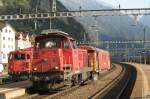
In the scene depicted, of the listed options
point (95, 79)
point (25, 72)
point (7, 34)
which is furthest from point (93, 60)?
point (7, 34)

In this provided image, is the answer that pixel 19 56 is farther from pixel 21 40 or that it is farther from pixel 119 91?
pixel 21 40

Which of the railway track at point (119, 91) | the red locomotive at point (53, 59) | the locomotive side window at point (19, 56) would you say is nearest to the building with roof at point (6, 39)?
the locomotive side window at point (19, 56)

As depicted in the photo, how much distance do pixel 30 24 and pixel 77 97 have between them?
156 meters

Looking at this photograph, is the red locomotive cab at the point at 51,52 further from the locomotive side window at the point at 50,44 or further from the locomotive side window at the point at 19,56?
the locomotive side window at the point at 19,56

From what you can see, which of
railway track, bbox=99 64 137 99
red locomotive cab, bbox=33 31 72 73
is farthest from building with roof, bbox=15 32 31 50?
red locomotive cab, bbox=33 31 72 73

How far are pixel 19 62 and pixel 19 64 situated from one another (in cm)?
44

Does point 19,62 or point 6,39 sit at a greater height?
point 6,39

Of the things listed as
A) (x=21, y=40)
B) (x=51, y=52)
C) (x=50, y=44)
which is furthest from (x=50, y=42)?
(x=21, y=40)

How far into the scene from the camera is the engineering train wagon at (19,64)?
3938 centimetres

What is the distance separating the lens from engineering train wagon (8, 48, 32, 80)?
129ft

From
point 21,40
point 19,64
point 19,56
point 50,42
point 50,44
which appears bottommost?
point 19,64

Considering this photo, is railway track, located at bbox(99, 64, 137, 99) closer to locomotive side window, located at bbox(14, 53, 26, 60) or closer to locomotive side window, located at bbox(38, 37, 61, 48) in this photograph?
locomotive side window, located at bbox(38, 37, 61, 48)

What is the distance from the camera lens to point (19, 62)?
137 feet

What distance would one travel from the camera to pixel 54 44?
28.5m
